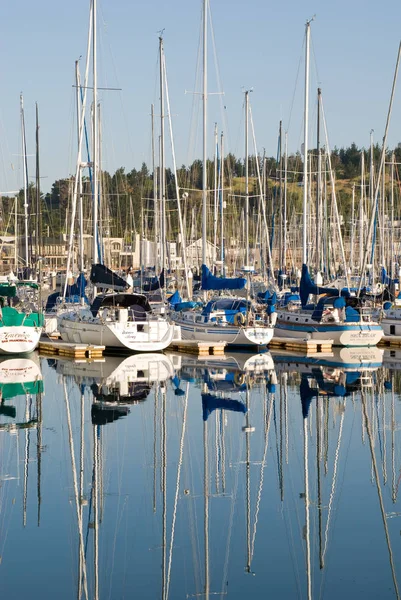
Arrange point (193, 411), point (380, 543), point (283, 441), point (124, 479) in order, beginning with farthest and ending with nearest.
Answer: point (193, 411) → point (283, 441) → point (124, 479) → point (380, 543)

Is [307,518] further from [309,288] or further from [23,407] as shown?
[309,288]

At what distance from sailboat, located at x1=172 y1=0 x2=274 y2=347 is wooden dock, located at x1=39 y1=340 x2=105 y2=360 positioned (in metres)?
4.54

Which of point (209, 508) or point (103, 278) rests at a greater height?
point (103, 278)

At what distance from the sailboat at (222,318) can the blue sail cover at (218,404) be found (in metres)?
10.4

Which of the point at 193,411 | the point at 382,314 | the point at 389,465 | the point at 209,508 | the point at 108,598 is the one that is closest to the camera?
the point at 108,598

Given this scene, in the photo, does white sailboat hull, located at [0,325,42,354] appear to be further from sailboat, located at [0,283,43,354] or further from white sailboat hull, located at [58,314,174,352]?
white sailboat hull, located at [58,314,174,352]

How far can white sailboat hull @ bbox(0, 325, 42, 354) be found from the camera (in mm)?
34781

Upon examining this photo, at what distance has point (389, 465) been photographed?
61.3 feet

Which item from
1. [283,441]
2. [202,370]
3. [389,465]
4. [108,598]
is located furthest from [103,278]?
[108,598]

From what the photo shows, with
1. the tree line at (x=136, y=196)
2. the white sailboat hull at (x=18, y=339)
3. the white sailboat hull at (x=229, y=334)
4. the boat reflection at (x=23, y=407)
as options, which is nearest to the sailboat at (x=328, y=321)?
the white sailboat hull at (x=229, y=334)

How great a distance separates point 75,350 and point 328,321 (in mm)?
9876

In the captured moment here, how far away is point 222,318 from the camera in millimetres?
37875

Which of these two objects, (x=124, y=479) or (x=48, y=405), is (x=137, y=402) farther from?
(x=124, y=479)

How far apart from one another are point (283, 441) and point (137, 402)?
5452 millimetres
